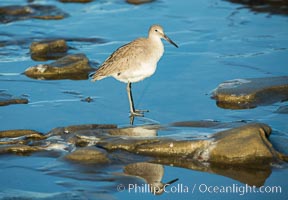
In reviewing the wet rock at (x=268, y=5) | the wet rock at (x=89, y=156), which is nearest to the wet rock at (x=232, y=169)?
the wet rock at (x=89, y=156)

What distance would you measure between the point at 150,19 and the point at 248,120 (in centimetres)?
693

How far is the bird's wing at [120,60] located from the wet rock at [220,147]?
2072 millimetres

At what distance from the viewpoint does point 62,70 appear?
41.9 ft

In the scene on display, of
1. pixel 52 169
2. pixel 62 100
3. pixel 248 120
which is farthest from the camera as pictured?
pixel 62 100

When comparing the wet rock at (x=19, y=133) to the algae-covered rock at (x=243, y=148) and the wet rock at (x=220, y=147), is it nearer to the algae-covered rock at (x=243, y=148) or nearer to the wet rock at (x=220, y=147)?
the wet rock at (x=220, y=147)

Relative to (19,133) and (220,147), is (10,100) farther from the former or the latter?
(220,147)

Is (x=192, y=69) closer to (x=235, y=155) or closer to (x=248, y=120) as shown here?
(x=248, y=120)

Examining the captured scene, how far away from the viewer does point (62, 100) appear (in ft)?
37.1

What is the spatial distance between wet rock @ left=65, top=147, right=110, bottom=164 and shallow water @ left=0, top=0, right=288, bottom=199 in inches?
6.5

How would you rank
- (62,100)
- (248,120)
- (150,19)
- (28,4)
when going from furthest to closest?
(28,4) → (150,19) → (62,100) → (248,120)

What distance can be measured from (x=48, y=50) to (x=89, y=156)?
593 centimetres

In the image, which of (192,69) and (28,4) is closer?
(192,69)

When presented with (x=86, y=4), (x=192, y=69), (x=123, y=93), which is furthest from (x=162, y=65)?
(x=86, y=4)

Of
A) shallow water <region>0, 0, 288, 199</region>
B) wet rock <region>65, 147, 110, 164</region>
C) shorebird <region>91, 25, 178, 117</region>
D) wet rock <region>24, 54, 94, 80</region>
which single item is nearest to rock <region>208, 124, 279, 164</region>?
shallow water <region>0, 0, 288, 199</region>
